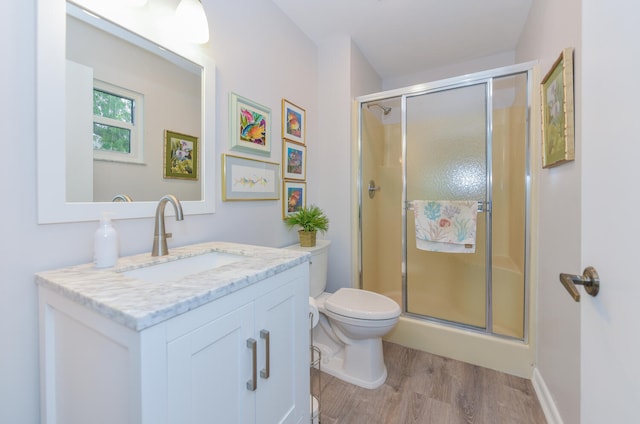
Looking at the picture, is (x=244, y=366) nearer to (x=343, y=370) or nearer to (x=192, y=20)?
(x=343, y=370)

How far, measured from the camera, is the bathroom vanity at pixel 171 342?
56cm

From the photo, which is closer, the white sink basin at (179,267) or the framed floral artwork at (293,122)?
the white sink basin at (179,267)

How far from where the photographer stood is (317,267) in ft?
6.18

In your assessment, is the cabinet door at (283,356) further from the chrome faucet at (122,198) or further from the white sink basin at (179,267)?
the chrome faucet at (122,198)

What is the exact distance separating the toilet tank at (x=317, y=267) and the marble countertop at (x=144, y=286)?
2.69 ft

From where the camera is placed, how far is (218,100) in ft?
4.69

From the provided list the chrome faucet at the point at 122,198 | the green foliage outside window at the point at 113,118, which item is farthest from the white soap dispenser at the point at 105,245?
the green foliage outside window at the point at 113,118

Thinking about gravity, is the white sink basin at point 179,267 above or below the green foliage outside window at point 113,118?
below

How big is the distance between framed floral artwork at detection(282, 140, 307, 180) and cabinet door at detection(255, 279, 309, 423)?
1086 millimetres

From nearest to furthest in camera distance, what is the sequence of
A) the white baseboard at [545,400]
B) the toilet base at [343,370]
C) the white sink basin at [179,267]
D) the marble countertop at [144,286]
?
the marble countertop at [144,286] < the white sink basin at [179,267] < the white baseboard at [545,400] < the toilet base at [343,370]

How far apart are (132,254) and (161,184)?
311 millimetres

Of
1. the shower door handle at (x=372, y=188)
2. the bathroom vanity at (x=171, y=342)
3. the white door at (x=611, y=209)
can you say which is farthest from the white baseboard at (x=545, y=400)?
the shower door handle at (x=372, y=188)

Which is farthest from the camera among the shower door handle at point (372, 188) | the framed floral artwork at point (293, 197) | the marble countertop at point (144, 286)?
the shower door handle at point (372, 188)

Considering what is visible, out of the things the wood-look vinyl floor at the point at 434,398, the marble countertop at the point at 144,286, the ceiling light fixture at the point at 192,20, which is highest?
the ceiling light fixture at the point at 192,20
